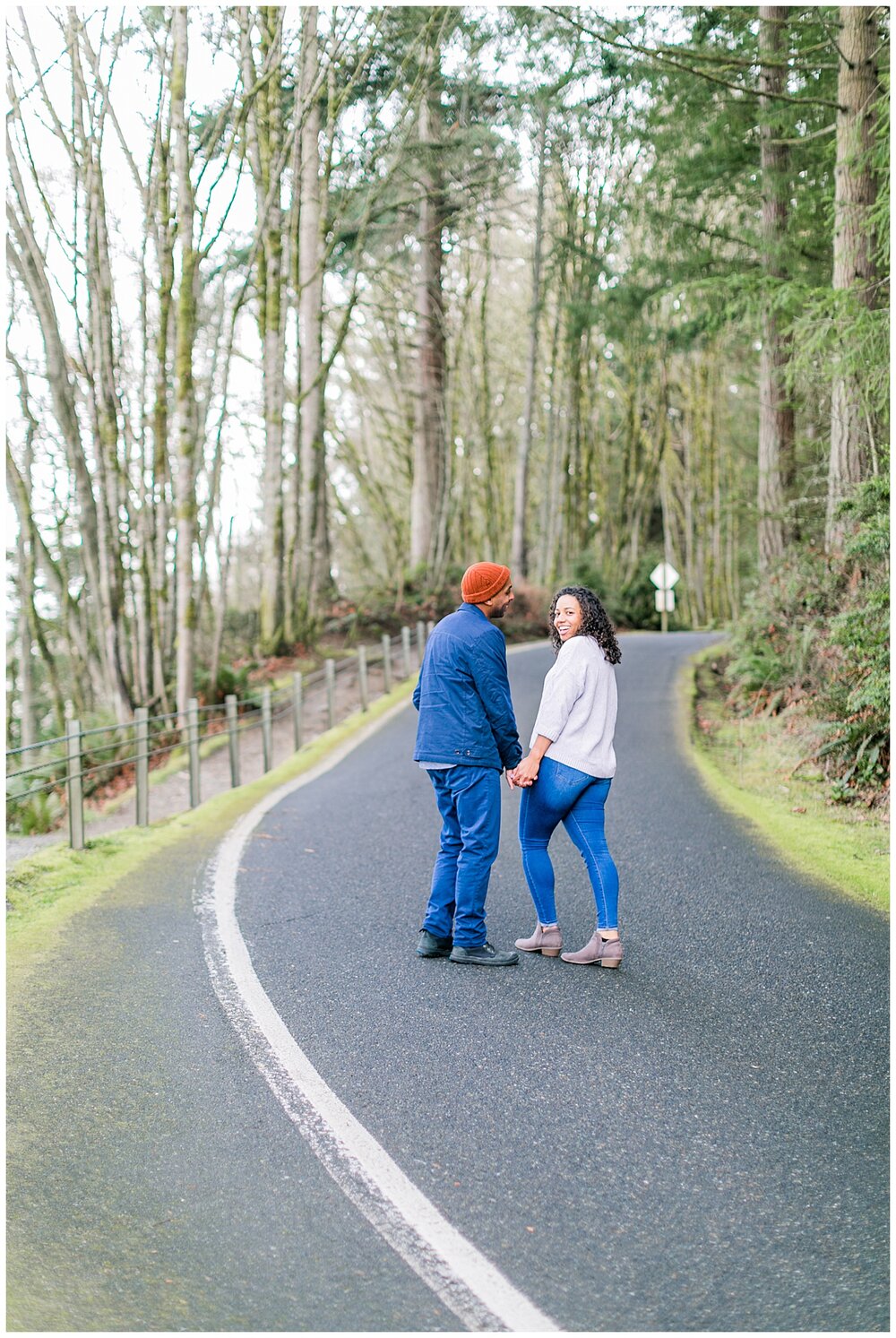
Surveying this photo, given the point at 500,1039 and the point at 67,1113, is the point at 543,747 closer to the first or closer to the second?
the point at 500,1039

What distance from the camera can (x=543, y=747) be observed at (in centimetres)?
579

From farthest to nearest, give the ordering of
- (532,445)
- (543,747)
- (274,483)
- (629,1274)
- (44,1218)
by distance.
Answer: (532,445), (274,483), (543,747), (44,1218), (629,1274)

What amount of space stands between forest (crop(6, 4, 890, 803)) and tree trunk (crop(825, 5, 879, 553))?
1.4 inches

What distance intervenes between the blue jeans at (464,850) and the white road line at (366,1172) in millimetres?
1009

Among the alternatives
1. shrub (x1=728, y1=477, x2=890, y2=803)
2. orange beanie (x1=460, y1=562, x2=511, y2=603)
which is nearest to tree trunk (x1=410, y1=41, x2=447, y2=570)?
shrub (x1=728, y1=477, x2=890, y2=803)

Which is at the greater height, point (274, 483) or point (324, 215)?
point (324, 215)

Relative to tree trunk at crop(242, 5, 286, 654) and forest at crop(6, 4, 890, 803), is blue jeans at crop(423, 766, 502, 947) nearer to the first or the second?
forest at crop(6, 4, 890, 803)

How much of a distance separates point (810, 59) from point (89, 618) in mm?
14325

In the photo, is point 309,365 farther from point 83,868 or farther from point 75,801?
point 83,868

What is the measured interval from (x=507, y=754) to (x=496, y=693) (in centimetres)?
34

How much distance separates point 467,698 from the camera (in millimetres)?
5891

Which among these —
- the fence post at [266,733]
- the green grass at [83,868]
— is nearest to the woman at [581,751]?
the green grass at [83,868]

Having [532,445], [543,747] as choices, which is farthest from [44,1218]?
[532,445]

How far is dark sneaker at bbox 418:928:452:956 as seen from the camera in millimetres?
6070
